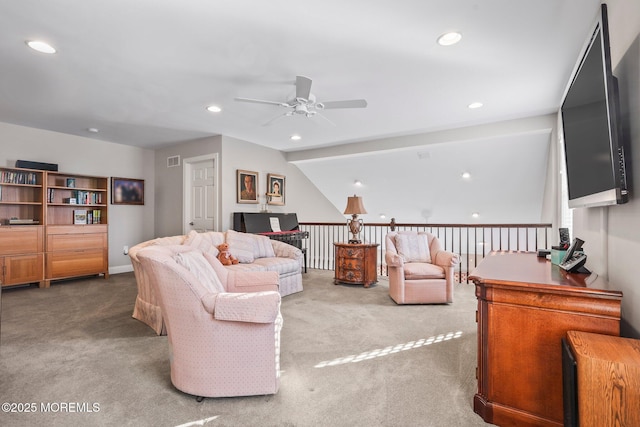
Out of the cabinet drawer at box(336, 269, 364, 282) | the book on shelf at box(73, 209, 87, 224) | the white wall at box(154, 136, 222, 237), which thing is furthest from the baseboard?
the cabinet drawer at box(336, 269, 364, 282)

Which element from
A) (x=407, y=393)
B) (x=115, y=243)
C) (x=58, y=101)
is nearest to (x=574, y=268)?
(x=407, y=393)

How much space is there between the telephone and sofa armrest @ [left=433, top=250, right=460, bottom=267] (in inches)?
74.2

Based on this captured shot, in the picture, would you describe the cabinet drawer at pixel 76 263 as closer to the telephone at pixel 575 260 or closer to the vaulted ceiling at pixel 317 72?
the vaulted ceiling at pixel 317 72

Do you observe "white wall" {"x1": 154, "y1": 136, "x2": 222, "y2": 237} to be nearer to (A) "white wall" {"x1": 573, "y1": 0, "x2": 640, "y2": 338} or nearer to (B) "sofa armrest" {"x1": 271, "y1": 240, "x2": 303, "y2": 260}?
(B) "sofa armrest" {"x1": 271, "y1": 240, "x2": 303, "y2": 260}

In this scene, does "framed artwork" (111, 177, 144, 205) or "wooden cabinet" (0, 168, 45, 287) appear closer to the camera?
"wooden cabinet" (0, 168, 45, 287)

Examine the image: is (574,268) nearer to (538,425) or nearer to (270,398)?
(538,425)

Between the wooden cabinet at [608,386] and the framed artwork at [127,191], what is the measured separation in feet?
23.1

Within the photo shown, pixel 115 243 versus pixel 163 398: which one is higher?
pixel 115 243

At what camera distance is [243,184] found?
5.93 meters

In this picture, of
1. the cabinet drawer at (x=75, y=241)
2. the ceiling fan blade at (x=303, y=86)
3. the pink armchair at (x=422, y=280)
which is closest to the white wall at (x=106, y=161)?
the cabinet drawer at (x=75, y=241)

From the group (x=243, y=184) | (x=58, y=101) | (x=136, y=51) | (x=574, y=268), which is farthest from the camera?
(x=243, y=184)

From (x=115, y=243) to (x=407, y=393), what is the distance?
622 centimetres

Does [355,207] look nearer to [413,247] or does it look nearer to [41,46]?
[413,247]

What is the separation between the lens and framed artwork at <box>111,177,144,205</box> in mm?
6098
